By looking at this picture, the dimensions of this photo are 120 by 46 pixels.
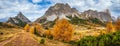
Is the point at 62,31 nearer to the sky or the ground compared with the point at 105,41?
nearer to the ground

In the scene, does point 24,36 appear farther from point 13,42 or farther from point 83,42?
point 83,42

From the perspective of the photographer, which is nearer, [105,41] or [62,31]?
[105,41]

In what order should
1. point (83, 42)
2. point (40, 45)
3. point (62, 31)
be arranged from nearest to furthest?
point (83, 42) → point (40, 45) → point (62, 31)

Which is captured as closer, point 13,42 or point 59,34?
point 13,42

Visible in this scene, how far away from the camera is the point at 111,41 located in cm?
4769

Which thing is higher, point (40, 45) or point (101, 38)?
point (101, 38)

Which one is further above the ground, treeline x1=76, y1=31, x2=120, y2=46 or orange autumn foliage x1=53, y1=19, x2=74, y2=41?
treeline x1=76, y1=31, x2=120, y2=46

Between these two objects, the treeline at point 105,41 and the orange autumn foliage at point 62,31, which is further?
the orange autumn foliage at point 62,31

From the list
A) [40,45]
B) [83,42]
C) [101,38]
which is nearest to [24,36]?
[40,45]

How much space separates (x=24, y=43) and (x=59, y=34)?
23434 mm

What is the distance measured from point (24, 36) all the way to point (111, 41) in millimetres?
40255

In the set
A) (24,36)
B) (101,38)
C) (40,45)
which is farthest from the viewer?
(24,36)

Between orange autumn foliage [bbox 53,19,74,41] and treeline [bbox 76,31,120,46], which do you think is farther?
orange autumn foliage [bbox 53,19,74,41]

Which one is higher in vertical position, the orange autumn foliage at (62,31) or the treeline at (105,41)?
the treeline at (105,41)
